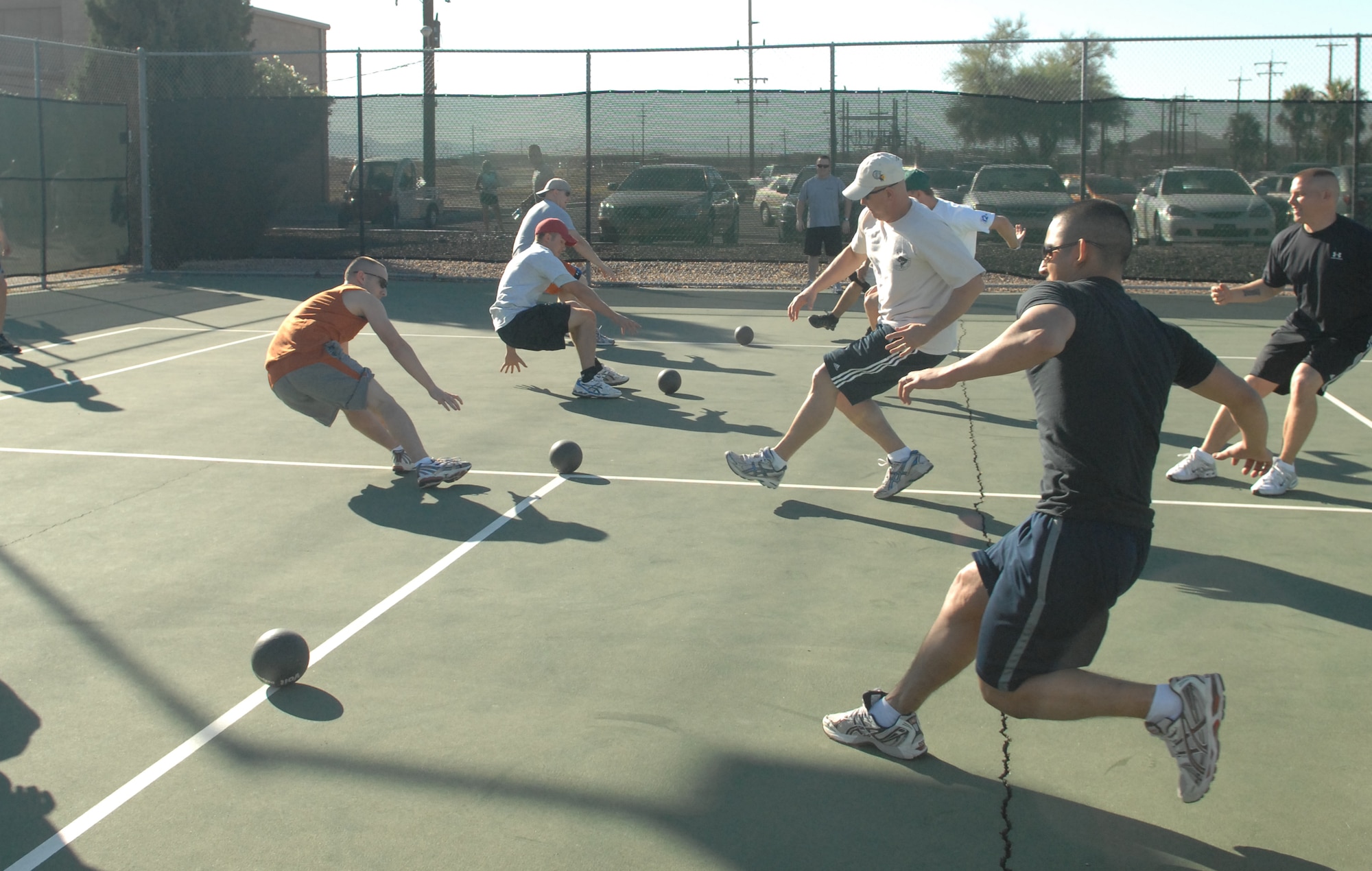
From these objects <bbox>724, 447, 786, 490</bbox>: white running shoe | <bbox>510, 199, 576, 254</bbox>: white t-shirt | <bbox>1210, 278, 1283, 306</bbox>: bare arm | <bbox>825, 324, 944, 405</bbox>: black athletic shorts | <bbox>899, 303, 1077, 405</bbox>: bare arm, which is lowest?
<bbox>724, 447, 786, 490</bbox>: white running shoe

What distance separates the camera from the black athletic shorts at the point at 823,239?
16453 mm

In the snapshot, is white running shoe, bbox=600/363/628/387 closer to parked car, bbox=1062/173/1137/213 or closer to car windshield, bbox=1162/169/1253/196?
parked car, bbox=1062/173/1137/213

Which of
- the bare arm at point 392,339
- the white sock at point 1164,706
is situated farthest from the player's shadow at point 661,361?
the white sock at point 1164,706

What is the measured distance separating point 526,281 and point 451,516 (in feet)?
12.0

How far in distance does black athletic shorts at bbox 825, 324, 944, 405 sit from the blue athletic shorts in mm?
3200

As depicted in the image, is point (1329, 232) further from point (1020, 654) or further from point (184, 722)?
point (184, 722)

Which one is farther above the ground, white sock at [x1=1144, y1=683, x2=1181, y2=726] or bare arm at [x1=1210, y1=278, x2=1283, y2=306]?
bare arm at [x1=1210, y1=278, x2=1283, y2=306]

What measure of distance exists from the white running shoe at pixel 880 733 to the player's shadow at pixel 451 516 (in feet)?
8.06

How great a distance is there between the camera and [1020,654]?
3305 mm

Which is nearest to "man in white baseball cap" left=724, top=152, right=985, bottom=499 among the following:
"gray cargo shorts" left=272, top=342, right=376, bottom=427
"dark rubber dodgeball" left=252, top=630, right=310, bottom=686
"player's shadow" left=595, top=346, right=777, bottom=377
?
"gray cargo shorts" left=272, top=342, right=376, bottom=427

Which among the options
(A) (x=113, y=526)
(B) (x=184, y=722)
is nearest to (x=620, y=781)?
(B) (x=184, y=722)

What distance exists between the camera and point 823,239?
54.2 ft

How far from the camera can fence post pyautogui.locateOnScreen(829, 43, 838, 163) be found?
16531 millimetres

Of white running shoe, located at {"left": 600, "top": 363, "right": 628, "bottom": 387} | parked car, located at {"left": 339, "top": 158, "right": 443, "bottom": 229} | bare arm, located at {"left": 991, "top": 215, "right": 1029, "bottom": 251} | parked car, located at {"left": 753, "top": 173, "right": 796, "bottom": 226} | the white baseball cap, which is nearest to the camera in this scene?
the white baseball cap
